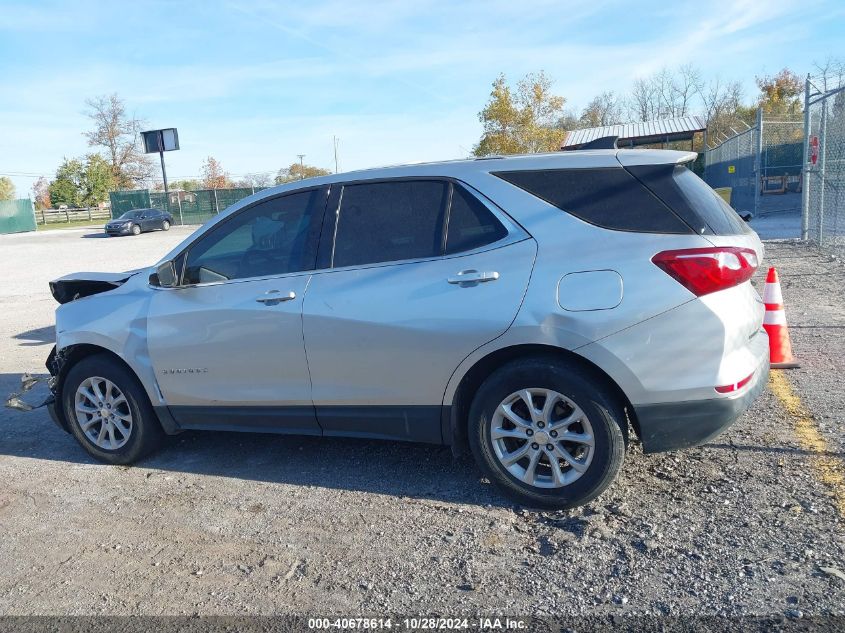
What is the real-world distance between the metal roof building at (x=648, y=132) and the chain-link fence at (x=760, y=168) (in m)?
3.06

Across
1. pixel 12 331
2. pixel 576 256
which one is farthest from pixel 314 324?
pixel 12 331

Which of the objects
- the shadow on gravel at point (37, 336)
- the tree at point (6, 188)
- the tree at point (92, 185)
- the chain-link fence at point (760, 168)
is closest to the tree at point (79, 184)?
the tree at point (92, 185)

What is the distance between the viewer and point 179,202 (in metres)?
47.7

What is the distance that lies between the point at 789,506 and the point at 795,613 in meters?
0.93

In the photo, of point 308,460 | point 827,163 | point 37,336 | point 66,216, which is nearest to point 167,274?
point 308,460

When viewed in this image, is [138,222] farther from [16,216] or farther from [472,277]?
[472,277]

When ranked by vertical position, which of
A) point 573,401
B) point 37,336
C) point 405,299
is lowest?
point 37,336

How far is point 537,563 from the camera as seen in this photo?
3277mm

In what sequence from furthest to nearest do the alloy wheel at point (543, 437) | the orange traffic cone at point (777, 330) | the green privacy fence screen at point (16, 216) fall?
the green privacy fence screen at point (16, 216)
the orange traffic cone at point (777, 330)
the alloy wheel at point (543, 437)

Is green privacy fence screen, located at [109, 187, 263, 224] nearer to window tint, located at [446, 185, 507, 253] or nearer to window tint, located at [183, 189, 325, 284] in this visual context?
window tint, located at [183, 189, 325, 284]

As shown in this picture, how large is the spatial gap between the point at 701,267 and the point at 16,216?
5407cm

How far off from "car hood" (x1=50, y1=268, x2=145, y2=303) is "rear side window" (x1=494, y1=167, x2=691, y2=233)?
2969 millimetres

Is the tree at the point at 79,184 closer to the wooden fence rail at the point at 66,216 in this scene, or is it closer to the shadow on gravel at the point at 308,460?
the wooden fence rail at the point at 66,216

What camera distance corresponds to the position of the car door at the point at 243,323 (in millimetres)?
4211
